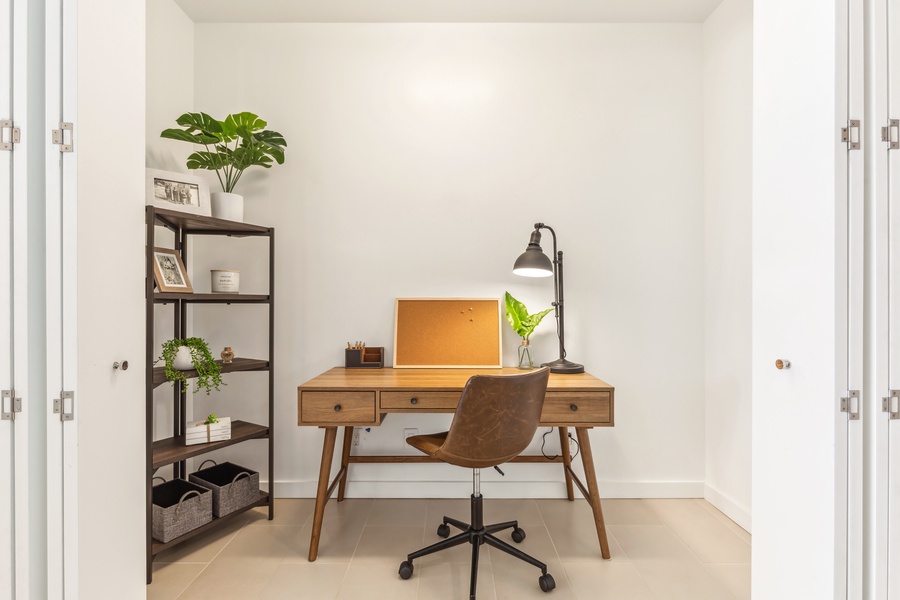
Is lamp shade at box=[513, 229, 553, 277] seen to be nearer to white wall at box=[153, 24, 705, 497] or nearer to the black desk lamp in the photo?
the black desk lamp

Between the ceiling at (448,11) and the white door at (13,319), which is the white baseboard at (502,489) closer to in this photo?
the white door at (13,319)

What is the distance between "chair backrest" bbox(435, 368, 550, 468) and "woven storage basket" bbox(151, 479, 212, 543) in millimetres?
1206

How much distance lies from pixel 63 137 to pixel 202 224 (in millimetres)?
908

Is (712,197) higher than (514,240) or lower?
higher

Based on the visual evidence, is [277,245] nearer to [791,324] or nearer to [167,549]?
[167,549]

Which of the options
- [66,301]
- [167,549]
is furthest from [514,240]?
[167,549]

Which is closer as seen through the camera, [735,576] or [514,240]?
[735,576]

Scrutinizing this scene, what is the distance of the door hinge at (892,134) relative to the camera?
1146 mm

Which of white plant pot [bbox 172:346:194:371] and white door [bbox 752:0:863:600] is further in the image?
white plant pot [bbox 172:346:194:371]

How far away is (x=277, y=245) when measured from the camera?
104 inches

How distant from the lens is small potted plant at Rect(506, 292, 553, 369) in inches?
98.8

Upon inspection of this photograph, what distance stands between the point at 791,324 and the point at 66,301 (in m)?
2.03

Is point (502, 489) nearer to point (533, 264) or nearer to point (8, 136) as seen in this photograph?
point (533, 264)

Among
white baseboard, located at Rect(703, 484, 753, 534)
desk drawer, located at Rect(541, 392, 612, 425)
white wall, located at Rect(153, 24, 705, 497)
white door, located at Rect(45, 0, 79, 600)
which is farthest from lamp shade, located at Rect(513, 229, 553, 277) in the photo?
white door, located at Rect(45, 0, 79, 600)
